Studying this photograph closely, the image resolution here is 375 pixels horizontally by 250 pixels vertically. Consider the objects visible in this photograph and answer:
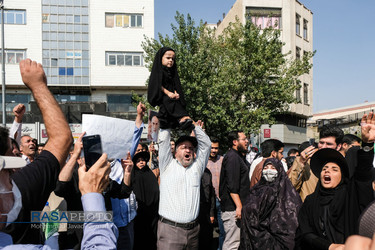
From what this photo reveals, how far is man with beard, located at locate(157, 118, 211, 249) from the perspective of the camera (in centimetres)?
465

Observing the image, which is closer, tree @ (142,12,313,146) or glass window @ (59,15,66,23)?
tree @ (142,12,313,146)

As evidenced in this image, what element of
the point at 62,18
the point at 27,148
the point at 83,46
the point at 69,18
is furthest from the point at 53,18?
the point at 27,148

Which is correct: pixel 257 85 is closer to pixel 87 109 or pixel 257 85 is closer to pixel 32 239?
pixel 87 109

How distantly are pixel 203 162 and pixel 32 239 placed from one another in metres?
3.05

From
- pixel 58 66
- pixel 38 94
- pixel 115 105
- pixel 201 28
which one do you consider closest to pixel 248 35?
pixel 201 28

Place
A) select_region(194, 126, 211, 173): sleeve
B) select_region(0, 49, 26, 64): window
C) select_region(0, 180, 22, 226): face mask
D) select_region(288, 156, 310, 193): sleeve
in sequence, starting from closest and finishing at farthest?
select_region(0, 180, 22, 226): face mask < select_region(194, 126, 211, 173): sleeve < select_region(288, 156, 310, 193): sleeve < select_region(0, 49, 26, 64): window

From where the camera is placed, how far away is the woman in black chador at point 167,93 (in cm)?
440

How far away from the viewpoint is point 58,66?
28.0 meters

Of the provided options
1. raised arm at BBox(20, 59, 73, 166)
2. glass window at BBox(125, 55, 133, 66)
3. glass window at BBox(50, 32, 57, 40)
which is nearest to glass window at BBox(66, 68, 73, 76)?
glass window at BBox(50, 32, 57, 40)

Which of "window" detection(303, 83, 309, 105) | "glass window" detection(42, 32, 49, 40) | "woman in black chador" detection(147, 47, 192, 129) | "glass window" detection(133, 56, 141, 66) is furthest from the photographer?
"window" detection(303, 83, 309, 105)

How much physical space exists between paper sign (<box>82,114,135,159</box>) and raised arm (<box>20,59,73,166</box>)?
307 millimetres

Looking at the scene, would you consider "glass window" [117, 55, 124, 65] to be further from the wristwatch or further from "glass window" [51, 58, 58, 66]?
the wristwatch

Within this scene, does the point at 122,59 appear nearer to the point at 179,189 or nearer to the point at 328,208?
the point at 179,189

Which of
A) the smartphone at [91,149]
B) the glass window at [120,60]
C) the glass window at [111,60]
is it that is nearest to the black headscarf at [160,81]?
the smartphone at [91,149]
